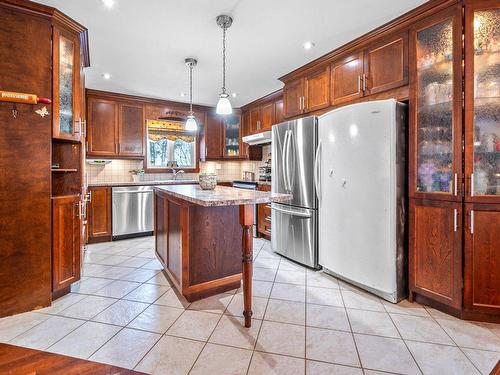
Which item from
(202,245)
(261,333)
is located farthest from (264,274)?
(261,333)

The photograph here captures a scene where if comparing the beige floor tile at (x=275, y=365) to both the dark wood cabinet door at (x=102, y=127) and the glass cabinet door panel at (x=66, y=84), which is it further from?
the dark wood cabinet door at (x=102, y=127)

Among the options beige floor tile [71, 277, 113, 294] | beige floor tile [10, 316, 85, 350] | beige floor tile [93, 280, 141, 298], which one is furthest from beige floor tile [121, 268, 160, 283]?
beige floor tile [10, 316, 85, 350]

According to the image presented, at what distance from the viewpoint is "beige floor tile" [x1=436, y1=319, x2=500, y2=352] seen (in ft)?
5.50

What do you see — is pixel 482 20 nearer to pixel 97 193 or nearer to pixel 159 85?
pixel 159 85

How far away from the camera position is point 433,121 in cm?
211

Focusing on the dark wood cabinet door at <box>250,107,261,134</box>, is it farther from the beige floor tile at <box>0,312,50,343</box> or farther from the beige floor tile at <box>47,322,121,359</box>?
the beige floor tile at <box>0,312,50,343</box>

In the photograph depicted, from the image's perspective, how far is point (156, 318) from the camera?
6.59ft

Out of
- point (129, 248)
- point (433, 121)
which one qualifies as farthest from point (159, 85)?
point (433, 121)

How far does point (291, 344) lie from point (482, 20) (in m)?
2.65

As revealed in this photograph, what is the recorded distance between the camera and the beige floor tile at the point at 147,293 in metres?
2.31

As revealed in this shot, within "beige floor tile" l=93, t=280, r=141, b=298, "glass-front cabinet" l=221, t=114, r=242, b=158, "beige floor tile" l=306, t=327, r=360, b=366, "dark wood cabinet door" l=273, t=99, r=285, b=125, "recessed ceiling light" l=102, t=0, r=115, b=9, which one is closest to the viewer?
"beige floor tile" l=306, t=327, r=360, b=366

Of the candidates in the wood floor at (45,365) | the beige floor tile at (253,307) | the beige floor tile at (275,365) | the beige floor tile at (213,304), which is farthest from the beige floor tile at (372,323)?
the wood floor at (45,365)

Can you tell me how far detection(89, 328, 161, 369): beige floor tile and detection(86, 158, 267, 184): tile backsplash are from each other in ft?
11.3

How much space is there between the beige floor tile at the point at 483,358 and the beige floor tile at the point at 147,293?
230cm
